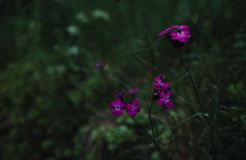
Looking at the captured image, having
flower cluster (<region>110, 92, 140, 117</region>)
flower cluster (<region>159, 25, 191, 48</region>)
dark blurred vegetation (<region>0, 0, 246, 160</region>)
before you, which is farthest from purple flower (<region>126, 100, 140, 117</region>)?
flower cluster (<region>159, 25, 191, 48</region>)

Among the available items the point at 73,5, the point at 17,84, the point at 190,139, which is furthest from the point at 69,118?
the point at 73,5

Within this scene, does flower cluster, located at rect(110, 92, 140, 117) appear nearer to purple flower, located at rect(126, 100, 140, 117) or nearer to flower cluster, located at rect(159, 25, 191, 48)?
purple flower, located at rect(126, 100, 140, 117)

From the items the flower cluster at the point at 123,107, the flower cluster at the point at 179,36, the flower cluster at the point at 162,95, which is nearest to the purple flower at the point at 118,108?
the flower cluster at the point at 123,107

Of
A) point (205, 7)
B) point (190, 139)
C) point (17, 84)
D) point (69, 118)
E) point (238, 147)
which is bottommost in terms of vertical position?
point (238, 147)

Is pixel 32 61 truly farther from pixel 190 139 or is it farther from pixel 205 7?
pixel 190 139

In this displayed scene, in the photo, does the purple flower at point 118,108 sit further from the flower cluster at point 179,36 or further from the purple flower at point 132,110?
the flower cluster at point 179,36

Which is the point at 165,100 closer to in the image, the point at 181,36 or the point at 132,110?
the point at 132,110
